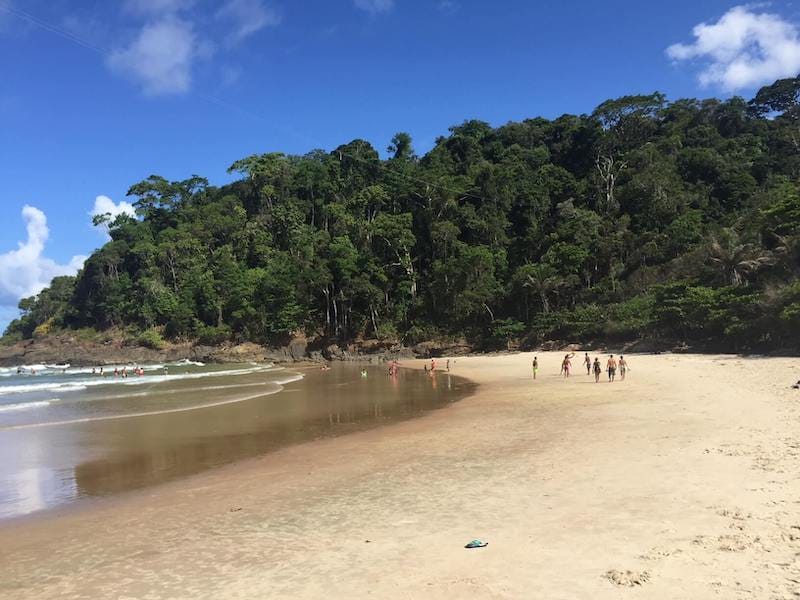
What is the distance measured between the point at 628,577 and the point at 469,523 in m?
2.52

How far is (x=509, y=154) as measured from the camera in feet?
267

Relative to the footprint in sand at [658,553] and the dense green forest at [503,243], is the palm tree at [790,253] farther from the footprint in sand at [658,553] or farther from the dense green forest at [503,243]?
the footprint in sand at [658,553]

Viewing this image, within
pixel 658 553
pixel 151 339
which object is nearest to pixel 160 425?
pixel 658 553

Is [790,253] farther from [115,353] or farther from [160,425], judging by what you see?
[115,353]

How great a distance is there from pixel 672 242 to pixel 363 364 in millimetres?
33295

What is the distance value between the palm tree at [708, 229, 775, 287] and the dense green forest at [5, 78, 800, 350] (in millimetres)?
149

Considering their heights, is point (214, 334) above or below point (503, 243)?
below

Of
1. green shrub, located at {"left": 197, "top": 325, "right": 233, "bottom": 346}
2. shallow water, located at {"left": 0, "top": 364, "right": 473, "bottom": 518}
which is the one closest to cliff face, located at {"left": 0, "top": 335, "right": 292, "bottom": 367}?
green shrub, located at {"left": 197, "top": 325, "right": 233, "bottom": 346}

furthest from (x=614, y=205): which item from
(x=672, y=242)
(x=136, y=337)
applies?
(x=136, y=337)

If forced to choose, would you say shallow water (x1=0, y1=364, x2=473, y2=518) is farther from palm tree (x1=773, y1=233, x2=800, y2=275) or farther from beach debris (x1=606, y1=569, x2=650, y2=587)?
palm tree (x1=773, y1=233, x2=800, y2=275)

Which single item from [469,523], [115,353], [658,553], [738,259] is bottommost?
[469,523]

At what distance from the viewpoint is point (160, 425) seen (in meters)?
18.9

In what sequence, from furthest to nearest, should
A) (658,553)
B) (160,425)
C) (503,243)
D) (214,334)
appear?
(214,334)
(503,243)
(160,425)
(658,553)

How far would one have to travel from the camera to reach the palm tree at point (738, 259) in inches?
1323
